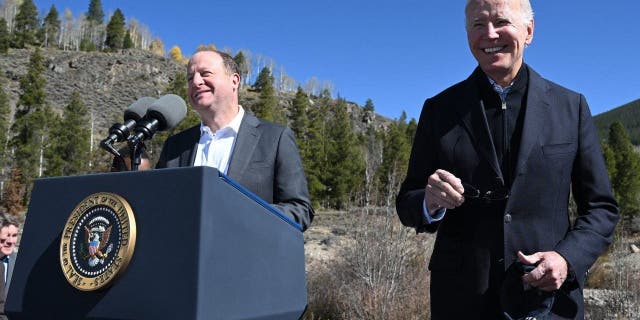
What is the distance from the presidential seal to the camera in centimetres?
145

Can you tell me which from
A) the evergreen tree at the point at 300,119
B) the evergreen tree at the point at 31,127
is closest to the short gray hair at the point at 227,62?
the evergreen tree at the point at 31,127

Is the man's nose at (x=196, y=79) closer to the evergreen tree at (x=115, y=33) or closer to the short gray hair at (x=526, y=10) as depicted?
the short gray hair at (x=526, y=10)

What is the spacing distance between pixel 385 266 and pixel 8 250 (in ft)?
17.7

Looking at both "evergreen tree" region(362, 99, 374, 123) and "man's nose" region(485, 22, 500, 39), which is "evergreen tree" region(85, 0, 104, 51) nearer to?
"evergreen tree" region(362, 99, 374, 123)

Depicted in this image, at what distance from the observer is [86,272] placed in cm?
150

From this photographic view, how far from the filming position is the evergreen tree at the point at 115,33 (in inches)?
3750

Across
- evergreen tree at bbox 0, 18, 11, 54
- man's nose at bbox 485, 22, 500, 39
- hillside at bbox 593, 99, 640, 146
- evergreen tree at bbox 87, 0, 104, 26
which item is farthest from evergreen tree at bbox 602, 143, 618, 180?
evergreen tree at bbox 87, 0, 104, 26

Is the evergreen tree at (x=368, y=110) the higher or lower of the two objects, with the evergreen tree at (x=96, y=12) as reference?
lower

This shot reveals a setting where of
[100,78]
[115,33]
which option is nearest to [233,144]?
[100,78]

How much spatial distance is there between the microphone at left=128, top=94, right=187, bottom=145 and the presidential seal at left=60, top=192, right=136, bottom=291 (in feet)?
1.99

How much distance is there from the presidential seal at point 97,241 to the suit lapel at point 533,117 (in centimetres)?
119

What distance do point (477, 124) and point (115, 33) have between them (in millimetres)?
102377

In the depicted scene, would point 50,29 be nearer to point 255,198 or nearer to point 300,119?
point 300,119

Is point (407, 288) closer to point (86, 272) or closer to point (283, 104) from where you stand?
point (86, 272)
